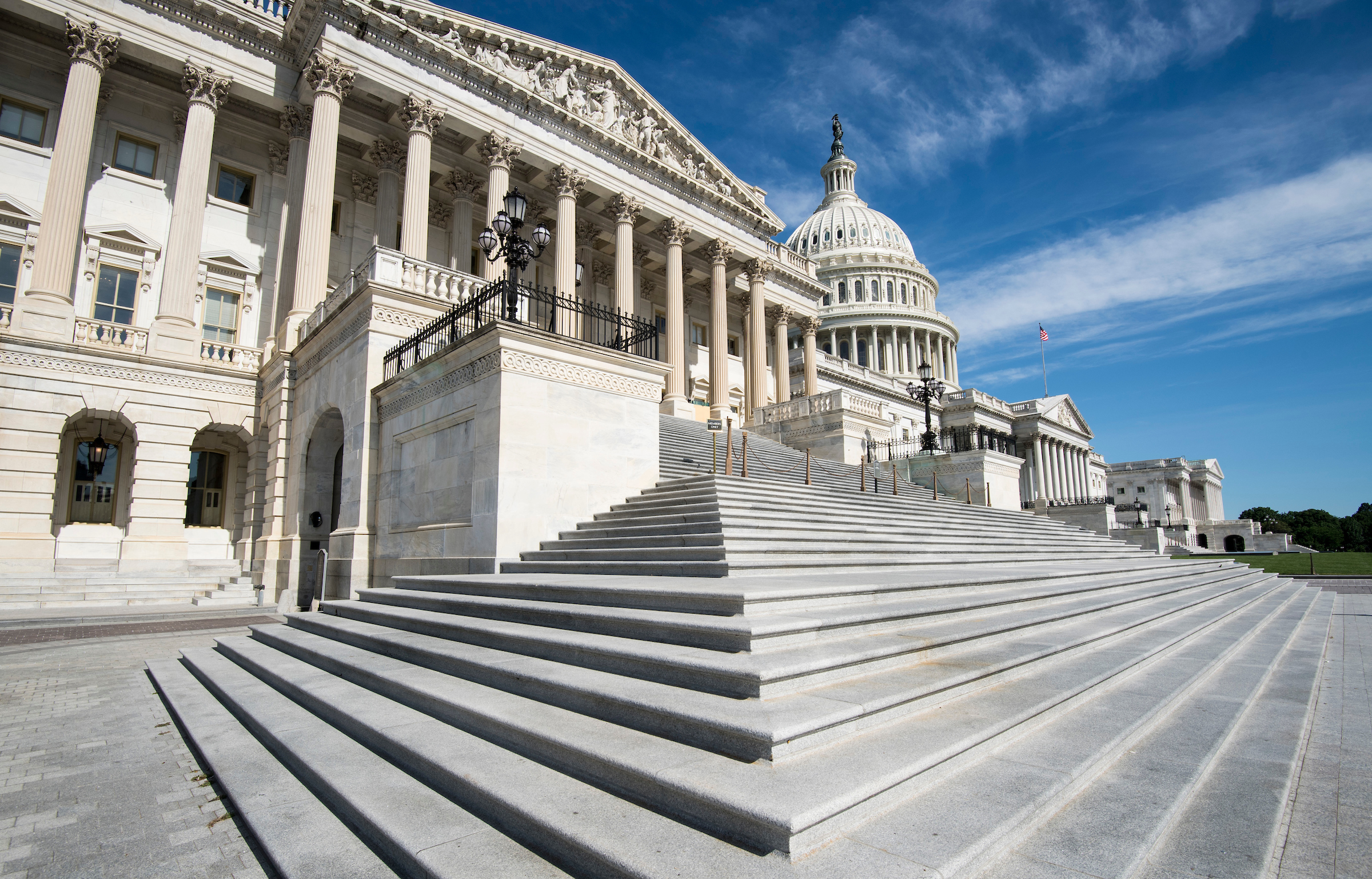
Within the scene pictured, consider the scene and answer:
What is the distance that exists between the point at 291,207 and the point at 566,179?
35.3 feet

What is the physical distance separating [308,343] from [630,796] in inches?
752

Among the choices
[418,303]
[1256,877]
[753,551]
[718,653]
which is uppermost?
[418,303]

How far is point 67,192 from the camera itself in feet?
66.1

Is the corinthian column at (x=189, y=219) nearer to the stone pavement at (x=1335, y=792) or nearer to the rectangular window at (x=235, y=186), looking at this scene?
the rectangular window at (x=235, y=186)

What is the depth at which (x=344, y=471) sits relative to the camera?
15.6m

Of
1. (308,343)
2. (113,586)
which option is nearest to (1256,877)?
(308,343)

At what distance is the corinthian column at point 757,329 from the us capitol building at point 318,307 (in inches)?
116

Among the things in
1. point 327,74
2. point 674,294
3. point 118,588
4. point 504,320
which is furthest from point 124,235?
point 674,294

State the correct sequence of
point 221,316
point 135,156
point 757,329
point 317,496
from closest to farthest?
point 317,496 < point 135,156 < point 221,316 < point 757,329

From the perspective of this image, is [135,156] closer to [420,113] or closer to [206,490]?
[420,113]

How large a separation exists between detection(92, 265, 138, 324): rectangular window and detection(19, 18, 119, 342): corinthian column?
42.7 inches

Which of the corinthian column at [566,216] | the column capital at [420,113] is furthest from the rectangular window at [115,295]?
the corinthian column at [566,216]

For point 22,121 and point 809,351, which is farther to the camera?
point 809,351

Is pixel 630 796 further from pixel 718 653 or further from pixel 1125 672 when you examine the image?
pixel 1125 672
